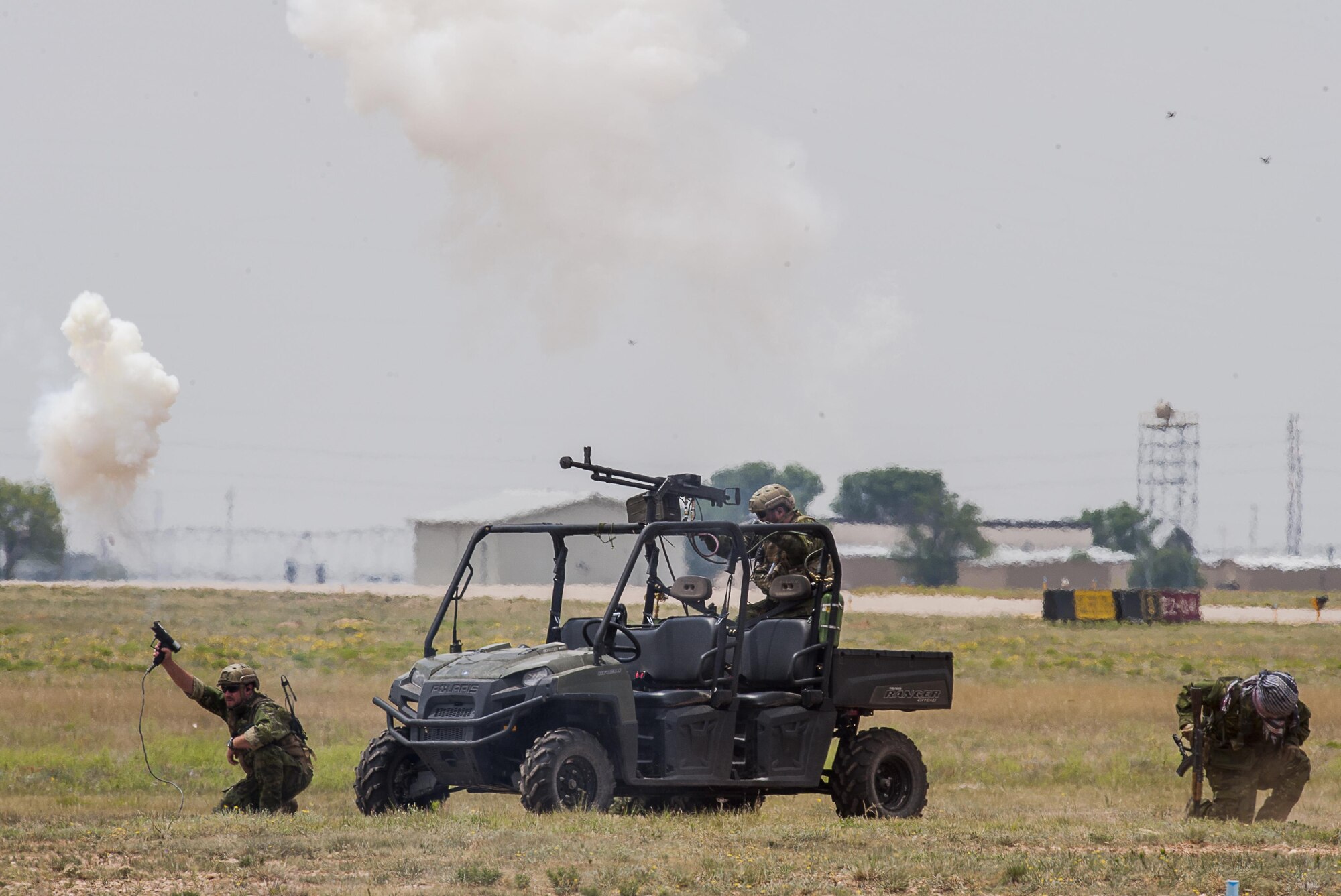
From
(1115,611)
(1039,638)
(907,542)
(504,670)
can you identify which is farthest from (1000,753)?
(907,542)

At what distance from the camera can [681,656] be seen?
1410 cm

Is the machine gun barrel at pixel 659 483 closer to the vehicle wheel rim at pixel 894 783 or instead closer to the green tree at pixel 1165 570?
the vehicle wheel rim at pixel 894 783

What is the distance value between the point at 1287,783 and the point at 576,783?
5927 millimetres

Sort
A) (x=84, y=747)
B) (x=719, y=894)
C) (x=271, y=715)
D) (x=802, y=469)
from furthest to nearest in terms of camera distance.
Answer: (x=802, y=469), (x=84, y=747), (x=271, y=715), (x=719, y=894)

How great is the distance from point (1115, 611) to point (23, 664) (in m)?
41.4

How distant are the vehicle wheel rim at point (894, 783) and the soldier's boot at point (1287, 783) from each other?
2.85 meters

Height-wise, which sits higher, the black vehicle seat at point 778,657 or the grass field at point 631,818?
the black vehicle seat at point 778,657

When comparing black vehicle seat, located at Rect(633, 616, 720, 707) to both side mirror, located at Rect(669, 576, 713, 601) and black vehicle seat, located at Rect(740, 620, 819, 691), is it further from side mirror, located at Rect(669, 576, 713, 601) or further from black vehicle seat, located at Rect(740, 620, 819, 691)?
black vehicle seat, located at Rect(740, 620, 819, 691)

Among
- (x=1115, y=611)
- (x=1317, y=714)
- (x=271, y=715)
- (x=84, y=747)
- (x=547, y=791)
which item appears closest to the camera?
(x=547, y=791)

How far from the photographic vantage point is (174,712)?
2512cm

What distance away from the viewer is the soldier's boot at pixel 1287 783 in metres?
14.7

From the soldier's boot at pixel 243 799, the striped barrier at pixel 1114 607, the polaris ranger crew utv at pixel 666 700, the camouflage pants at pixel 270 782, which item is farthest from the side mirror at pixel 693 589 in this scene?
the striped barrier at pixel 1114 607

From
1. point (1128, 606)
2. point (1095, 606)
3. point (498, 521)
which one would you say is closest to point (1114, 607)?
point (1128, 606)

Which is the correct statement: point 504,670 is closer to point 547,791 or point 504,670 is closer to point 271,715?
point 547,791
